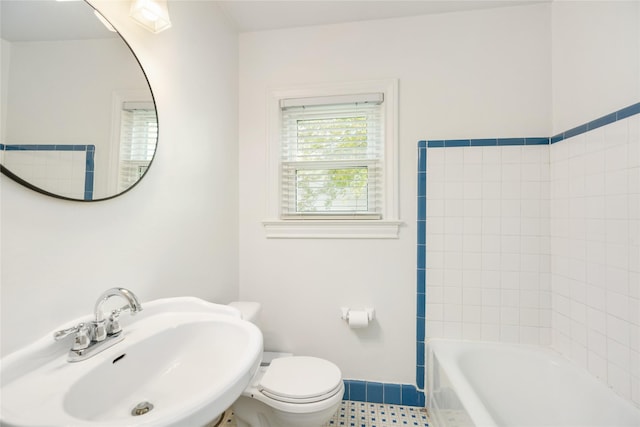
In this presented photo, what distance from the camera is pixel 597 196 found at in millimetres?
1343

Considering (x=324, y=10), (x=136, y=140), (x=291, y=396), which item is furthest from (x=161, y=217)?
(x=324, y=10)

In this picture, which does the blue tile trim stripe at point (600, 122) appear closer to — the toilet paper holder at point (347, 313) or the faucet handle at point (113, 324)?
the toilet paper holder at point (347, 313)

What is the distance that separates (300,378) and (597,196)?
1665 millimetres

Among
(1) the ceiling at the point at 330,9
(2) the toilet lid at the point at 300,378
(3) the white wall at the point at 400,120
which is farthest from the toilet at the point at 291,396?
(1) the ceiling at the point at 330,9

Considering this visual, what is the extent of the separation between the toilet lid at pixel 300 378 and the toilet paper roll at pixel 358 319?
11.5 inches

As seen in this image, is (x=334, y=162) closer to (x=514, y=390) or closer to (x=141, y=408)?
(x=141, y=408)

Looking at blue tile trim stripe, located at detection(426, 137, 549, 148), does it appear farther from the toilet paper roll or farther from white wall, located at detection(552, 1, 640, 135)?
the toilet paper roll

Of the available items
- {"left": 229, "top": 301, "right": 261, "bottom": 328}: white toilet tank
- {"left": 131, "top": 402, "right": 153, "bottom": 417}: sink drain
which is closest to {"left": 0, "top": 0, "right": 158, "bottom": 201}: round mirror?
{"left": 131, "top": 402, "right": 153, "bottom": 417}: sink drain

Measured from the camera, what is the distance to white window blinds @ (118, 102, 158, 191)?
1038mm

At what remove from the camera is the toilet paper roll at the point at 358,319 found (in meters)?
1.71

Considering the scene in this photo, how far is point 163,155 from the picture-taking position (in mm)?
1257

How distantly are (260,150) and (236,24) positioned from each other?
2.75 feet

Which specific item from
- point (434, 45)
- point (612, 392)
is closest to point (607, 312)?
point (612, 392)

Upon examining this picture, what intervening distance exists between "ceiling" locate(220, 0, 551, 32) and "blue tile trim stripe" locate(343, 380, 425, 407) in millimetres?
2325
